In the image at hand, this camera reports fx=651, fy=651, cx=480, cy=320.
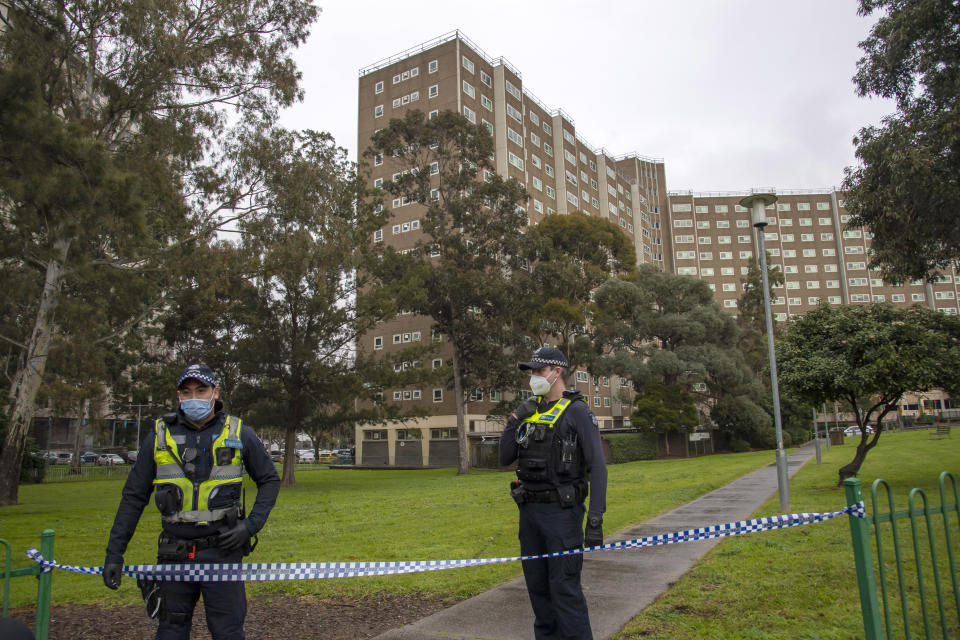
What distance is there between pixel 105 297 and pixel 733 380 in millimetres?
38123

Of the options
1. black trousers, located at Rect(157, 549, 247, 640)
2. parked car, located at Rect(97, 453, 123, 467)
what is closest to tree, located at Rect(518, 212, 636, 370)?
black trousers, located at Rect(157, 549, 247, 640)

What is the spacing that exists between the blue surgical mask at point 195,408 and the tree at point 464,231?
30952 mm

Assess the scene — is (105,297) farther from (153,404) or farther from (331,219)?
(153,404)

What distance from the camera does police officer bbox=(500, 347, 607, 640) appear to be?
4.16 m

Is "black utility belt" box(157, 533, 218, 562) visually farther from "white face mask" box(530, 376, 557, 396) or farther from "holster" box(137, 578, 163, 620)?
"white face mask" box(530, 376, 557, 396)

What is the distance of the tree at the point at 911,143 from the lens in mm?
13258

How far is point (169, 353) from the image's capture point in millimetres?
32812

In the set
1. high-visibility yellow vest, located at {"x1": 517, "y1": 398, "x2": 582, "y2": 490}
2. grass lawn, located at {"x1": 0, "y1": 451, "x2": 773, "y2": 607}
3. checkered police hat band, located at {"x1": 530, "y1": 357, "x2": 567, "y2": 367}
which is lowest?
grass lawn, located at {"x1": 0, "y1": 451, "x2": 773, "y2": 607}

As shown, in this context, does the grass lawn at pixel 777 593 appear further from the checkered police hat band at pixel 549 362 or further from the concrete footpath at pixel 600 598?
the checkered police hat band at pixel 549 362

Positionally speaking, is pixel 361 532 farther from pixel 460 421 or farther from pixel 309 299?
pixel 460 421

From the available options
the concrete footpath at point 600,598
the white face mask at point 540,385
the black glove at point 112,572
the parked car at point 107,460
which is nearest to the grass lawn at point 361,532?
the concrete footpath at point 600,598

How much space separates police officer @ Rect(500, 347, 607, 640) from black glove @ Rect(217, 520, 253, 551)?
1764 mm

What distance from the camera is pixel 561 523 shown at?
4.30 metres

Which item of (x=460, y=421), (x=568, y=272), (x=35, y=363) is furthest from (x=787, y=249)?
(x=35, y=363)
